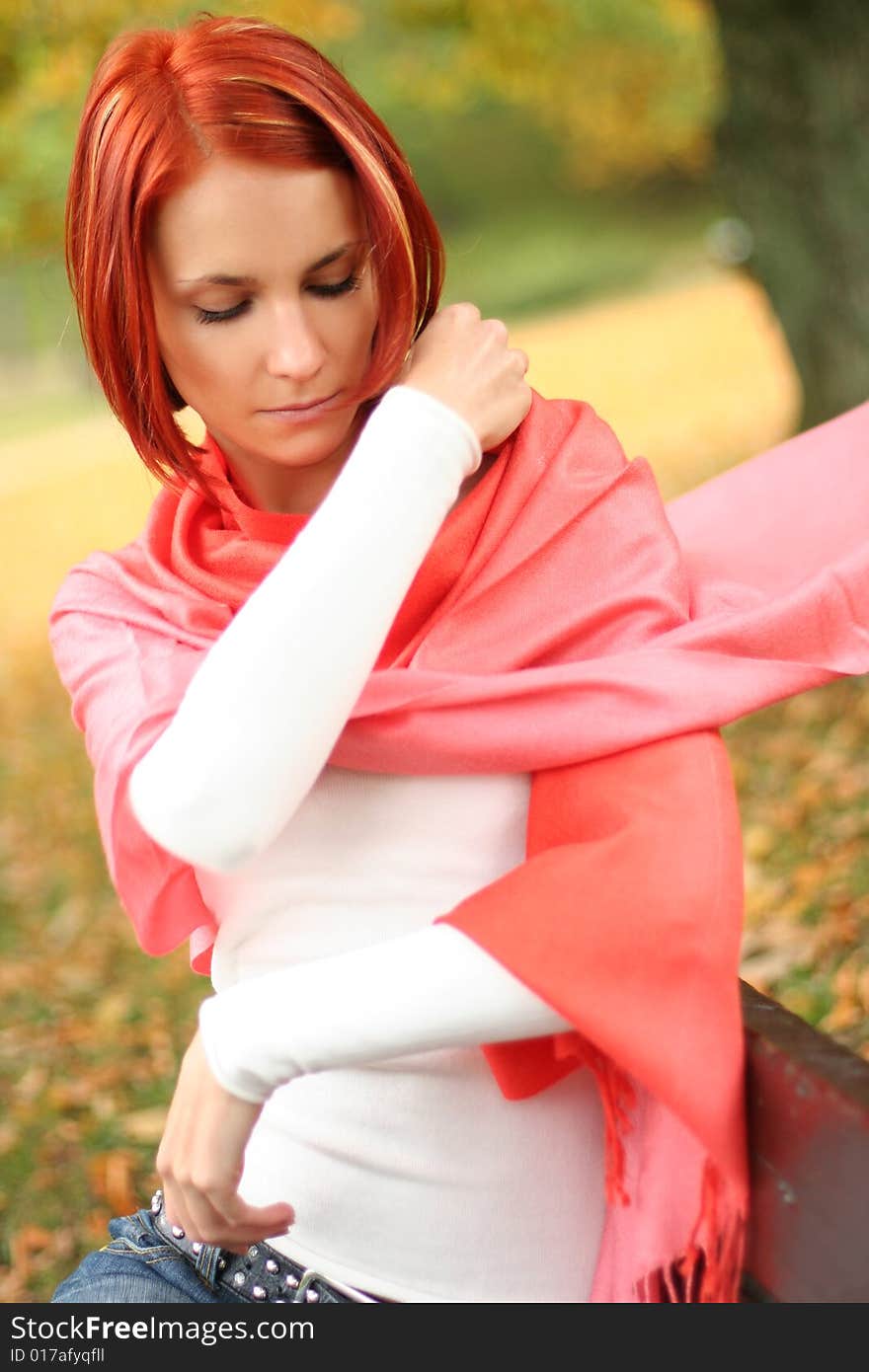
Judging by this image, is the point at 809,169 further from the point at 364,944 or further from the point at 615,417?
the point at 615,417

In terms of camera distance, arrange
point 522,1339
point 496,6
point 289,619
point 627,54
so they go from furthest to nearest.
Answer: point 627,54 < point 496,6 < point 522,1339 < point 289,619

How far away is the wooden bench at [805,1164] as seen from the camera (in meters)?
1.16

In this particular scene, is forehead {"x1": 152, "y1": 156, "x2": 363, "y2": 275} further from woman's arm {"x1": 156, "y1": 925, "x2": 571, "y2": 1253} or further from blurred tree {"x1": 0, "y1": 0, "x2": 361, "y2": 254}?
blurred tree {"x1": 0, "y1": 0, "x2": 361, "y2": 254}

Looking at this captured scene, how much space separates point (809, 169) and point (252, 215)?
3.98 metres

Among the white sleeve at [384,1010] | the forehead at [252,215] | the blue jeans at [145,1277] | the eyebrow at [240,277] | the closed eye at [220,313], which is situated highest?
the forehead at [252,215]

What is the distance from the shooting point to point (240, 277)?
140 cm

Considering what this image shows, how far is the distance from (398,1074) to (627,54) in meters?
13.8

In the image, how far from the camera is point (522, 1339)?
4.51 ft

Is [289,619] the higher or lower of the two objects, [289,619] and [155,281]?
the lower

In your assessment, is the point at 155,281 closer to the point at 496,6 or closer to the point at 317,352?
the point at 317,352

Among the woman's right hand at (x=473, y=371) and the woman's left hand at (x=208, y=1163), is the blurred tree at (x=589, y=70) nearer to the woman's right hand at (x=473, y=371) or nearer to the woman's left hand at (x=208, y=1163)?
the woman's right hand at (x=473, y=371)

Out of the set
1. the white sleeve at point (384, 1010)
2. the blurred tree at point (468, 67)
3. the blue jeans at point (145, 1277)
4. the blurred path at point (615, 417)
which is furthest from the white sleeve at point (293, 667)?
the blurred path at point (615, 417)

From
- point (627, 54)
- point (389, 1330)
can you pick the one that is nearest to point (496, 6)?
point (627, 54)

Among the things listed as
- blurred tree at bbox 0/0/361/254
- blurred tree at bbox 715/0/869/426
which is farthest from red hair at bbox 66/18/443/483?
blurred tree at bbox 0/0/361/254
